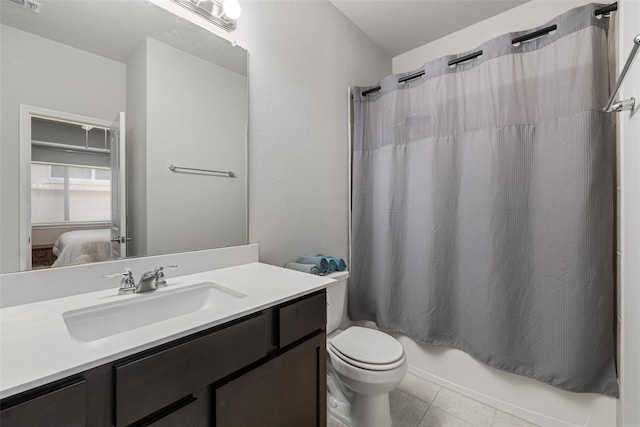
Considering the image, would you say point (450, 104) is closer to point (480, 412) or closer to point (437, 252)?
point (437, 252)

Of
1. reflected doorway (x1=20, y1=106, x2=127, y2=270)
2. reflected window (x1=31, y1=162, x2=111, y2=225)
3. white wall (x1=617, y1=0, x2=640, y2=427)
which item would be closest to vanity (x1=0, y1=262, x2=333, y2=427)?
reflected doorway (x1=20, y1=106, x2=127, y2=270)

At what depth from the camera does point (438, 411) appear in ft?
5.11

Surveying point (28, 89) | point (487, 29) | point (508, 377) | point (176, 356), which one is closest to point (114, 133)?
point (28, 89)

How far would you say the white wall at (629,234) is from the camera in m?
0.98

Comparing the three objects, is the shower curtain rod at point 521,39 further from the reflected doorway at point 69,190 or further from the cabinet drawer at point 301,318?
the reflected doorway at point 69,190

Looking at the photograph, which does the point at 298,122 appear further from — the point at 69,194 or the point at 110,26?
the point at 69,194

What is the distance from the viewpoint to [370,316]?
203 centimetres

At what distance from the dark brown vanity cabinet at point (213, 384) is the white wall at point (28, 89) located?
584mm

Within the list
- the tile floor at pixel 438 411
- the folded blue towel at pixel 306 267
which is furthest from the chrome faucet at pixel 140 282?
the tile floor at pixel 438 411

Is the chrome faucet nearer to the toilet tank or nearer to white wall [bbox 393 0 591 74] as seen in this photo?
the toilet tank

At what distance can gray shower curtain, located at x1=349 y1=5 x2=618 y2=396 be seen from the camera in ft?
4.18

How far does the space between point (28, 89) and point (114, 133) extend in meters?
0.24

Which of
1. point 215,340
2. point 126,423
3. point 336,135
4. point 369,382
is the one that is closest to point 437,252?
point 369,382

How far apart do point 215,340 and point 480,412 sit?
1.64m
